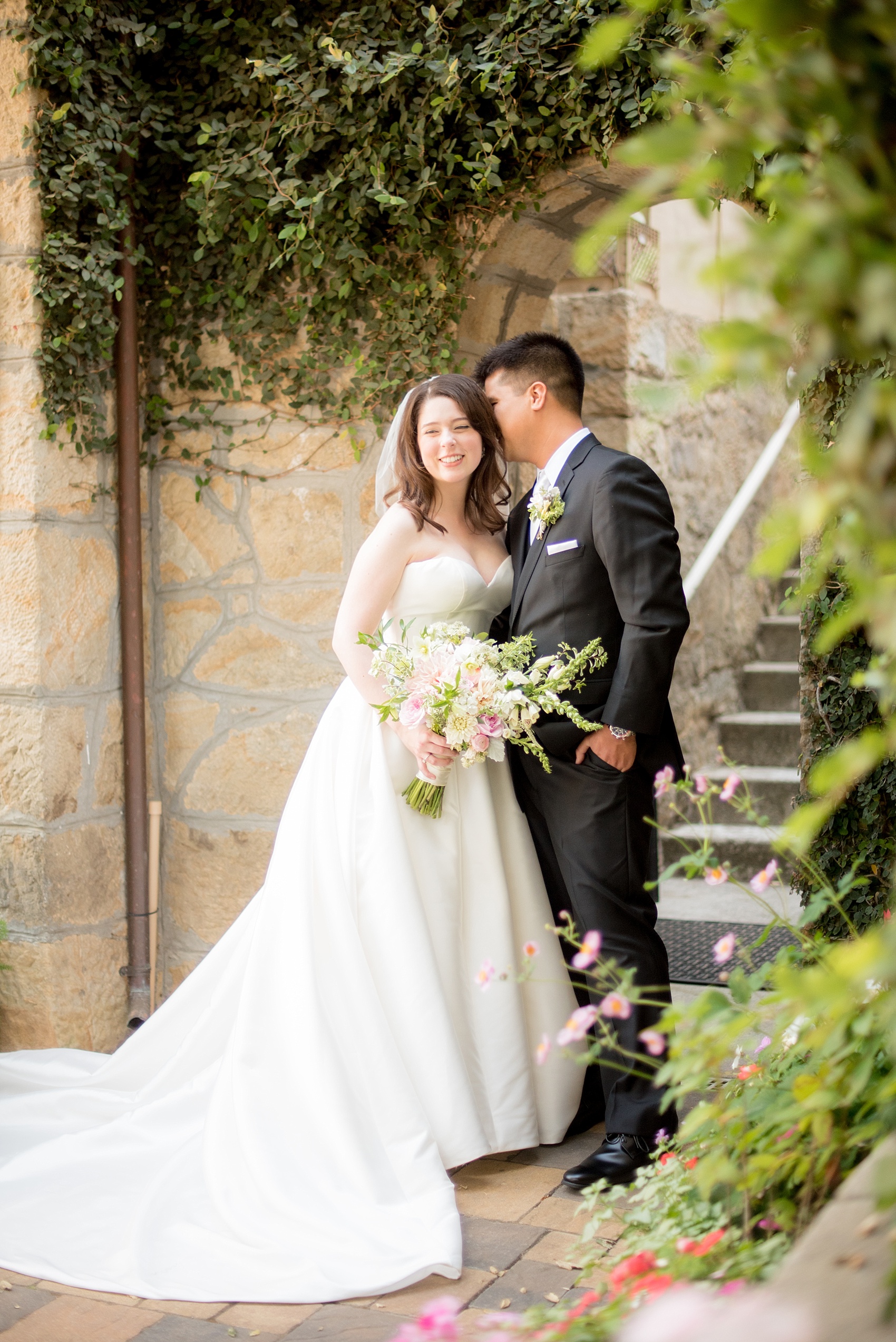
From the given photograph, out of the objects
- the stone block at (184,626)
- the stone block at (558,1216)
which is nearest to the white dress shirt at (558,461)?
the stone block at (184,626)

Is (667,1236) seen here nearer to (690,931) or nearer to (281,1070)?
(281,1070)

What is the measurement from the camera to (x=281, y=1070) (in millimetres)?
2684

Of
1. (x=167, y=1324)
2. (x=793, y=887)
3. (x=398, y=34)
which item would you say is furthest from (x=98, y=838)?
(x=398, y=34)

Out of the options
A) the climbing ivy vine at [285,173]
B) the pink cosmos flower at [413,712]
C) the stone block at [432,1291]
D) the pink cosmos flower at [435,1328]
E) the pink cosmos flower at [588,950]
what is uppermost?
the climbing ivy vine at [285,173]

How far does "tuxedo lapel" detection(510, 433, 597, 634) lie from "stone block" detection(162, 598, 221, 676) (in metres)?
1.24

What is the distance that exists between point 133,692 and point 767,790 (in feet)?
8.98

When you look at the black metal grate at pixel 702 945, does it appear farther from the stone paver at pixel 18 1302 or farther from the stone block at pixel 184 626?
the stone paver at pixel 18 1302

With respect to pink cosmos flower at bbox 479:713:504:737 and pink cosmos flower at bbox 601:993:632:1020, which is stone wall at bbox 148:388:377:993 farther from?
pink cosmos flower at bbox 601:993:632:1020

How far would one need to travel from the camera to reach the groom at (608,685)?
2.60 meters

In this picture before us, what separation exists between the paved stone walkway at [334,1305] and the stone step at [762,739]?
10.8ft

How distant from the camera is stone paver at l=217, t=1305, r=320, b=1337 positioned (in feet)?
6.96

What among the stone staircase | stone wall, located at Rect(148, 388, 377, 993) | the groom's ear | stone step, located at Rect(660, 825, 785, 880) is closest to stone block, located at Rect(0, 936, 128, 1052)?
stone wall, located at Rect(148, 388, 377, 993)

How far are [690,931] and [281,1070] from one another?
2093 millimetres

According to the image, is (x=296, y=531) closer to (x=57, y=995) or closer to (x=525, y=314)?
(x=525, y=314)
